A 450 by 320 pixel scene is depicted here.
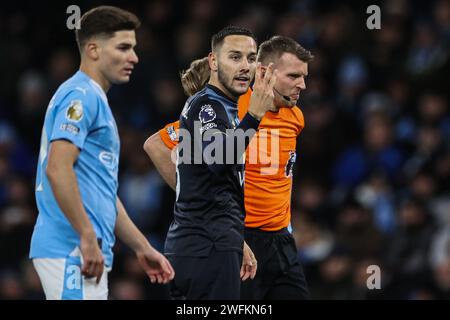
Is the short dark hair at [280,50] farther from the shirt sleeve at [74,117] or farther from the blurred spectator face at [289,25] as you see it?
the blurred spectator face at [289,25]

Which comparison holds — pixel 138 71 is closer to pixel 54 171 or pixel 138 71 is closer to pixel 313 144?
pixel 313 144

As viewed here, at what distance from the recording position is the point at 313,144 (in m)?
10.5

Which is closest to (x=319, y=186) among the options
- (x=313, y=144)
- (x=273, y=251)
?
(x=313, y=144)

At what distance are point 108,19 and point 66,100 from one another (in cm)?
51

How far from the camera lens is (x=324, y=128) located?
10727mm

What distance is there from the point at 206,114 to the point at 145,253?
0.86m

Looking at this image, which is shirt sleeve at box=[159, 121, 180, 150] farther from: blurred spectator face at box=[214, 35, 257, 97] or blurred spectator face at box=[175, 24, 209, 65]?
blurred spectator face at box=[175, 24, 209, 65]

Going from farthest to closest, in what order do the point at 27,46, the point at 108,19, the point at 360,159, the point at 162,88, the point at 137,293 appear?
the point at 27,46
the point at 162,88
the point at 360,159
the point at 137,293
the point at 108,19

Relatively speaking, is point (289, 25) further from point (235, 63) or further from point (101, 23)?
point (101, 23)

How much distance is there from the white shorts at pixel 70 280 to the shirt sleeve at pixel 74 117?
532mm

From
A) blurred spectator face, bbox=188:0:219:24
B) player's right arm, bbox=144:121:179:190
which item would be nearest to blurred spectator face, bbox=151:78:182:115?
blurred spectator face, bbox=188:0:219:24

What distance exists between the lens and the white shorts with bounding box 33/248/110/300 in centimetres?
461

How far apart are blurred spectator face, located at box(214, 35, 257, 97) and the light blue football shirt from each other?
942 millimetres

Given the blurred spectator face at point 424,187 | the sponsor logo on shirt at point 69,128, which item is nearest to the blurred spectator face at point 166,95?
the blurred spectator face at point 424,187
